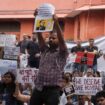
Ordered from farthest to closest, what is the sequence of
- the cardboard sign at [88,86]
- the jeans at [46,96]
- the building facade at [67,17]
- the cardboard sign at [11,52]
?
the building facade at [67,17]
the cardboard sign at [11,52]
the cardboard sign at [88,86]
the jeans at [46,96]

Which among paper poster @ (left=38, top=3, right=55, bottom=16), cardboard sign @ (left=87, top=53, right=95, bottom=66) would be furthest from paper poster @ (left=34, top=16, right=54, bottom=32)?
cardboard sign @ (left=87, top=53, right=95, bottom=66)

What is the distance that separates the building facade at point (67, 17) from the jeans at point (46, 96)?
58.2 ft

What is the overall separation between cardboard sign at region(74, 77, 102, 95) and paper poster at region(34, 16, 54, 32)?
9.93 ft

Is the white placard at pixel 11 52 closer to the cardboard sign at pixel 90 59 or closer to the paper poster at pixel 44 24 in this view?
the cardboard sign at pixel 90 59

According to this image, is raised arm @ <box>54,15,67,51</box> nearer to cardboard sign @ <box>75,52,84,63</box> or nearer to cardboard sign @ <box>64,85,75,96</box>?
cardboard sign @ <box>64,85,75,96</box>

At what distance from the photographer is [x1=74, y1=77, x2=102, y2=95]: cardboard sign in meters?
10.5

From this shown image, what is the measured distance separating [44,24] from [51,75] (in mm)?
700

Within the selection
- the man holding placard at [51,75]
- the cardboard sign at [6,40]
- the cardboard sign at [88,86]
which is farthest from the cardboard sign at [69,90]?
Answer: the cardboard sign at [6,40]

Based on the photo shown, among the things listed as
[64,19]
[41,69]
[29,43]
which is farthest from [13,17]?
[41,69]

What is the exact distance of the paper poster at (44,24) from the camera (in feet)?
24.5

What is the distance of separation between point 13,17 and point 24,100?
2085cm

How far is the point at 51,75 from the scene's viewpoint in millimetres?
7734

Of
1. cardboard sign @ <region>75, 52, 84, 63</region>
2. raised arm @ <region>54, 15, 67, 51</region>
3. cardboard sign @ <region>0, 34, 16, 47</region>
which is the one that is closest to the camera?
raised arm @ <region>54, 15, 67, 51</region>

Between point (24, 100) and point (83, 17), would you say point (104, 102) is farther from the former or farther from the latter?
point (83, 17)
